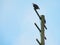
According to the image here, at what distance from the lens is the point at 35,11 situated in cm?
3781

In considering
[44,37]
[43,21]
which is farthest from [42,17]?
[44,37]

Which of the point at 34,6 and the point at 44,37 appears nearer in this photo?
the point at 44,37

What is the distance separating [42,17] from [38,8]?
5.73 feet

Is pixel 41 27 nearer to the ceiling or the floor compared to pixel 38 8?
nearer to the floor

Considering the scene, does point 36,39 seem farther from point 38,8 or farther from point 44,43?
point 38,8

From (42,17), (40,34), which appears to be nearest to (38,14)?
(42,17)

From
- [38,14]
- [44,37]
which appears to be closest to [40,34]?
[44,37]

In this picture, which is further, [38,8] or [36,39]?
[38,8]

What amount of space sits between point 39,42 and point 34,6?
5.90 metres

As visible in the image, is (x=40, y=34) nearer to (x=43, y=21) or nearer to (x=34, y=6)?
(x=43, y=21)

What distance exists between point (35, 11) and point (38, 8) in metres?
0.68

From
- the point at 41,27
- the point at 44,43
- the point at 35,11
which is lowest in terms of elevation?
the point at 44,43

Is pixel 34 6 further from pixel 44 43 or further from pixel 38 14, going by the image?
pixel 44 43

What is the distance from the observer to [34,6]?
38281 millimetres
